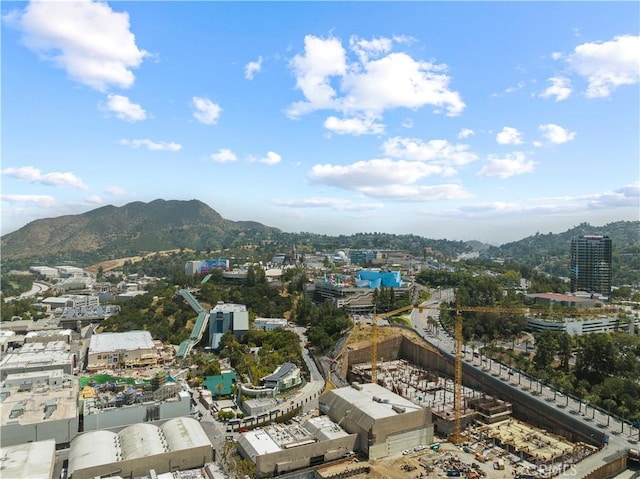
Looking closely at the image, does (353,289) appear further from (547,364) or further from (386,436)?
(386,436)

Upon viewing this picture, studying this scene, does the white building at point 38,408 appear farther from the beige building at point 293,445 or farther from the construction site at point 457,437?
the construction site at point 457,437

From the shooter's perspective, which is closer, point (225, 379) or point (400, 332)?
point (225, 379)

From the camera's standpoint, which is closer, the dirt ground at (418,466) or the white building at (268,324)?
the dirt ground at (418,466)

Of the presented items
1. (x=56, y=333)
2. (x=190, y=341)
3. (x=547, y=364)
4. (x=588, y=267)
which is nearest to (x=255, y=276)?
(x=190, y=341)

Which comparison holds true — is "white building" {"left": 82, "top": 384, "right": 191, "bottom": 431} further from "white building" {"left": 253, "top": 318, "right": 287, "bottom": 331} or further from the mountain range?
the mountain range

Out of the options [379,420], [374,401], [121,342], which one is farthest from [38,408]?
[374,401]

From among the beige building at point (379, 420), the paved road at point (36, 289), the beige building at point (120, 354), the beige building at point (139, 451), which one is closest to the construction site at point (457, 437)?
the beige building at point (379, 420)

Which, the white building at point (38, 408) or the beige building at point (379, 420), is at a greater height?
the white building at point (38, 408)
